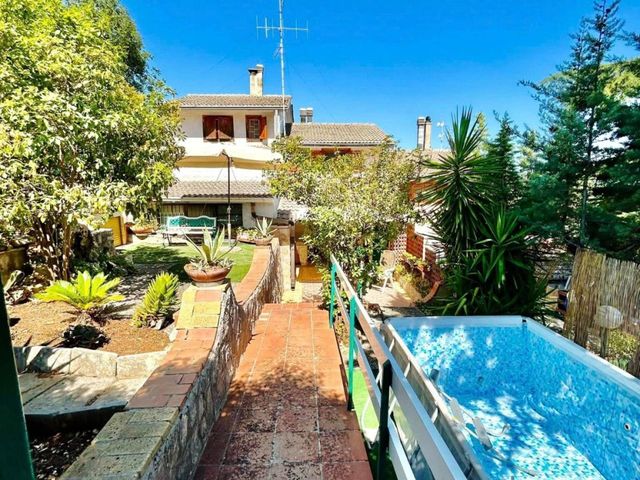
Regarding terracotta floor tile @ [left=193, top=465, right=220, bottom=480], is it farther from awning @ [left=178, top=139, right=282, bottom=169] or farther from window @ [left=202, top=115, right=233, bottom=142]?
window @ [left=202, top=115, right=233, bottom=142]

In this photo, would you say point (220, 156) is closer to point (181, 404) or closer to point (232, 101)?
point (232, 101)

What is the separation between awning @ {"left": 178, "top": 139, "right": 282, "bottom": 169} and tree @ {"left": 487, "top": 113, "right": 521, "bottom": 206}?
956 centimetres

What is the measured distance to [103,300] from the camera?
6.39m

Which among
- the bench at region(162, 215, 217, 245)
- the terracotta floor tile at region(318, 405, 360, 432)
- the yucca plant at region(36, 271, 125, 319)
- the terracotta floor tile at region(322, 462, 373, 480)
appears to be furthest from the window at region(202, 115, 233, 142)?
the terracotta floor tile at region(322, 462, 373, 480)

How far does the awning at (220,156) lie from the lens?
14945 millimetres

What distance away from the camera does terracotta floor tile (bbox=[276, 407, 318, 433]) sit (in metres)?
3.86

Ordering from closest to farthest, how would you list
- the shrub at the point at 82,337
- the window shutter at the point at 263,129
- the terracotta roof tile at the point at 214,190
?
the shrub at the point at 82,337
the terracotta roof tile at the point at 214,190
the window shutter at the point at 263,129

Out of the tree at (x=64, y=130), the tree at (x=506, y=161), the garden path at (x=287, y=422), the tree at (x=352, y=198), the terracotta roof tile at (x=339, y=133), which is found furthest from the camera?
the terracotta roof tile at (x=339, y=133)

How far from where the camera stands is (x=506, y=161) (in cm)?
1022

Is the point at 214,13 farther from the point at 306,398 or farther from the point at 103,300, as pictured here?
the point at 306,398

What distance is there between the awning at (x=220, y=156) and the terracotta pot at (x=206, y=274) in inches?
387

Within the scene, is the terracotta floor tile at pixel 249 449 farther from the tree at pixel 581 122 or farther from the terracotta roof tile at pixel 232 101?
the terracotta roof tile at pixel 232 101

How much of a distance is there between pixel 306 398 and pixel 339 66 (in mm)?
30698

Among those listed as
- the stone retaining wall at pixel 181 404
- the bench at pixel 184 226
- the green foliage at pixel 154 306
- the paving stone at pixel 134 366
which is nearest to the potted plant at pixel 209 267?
the stone retaining wall at pixel 181 404
